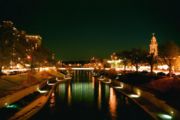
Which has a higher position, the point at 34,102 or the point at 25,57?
the point at 25,57

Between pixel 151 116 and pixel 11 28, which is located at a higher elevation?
pixel 11 28

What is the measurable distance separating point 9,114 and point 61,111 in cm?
628

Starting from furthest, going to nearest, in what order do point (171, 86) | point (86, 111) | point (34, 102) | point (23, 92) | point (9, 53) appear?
point (9, 53) < point (171, 86) < point (23, 92) < point (34, 102) < point (86, 111)

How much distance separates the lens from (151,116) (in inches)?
1163

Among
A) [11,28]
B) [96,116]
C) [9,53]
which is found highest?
[11,28]

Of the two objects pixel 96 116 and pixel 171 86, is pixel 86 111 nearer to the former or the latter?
pixel 96 116

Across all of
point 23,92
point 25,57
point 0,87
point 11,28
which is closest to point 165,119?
point 23,92

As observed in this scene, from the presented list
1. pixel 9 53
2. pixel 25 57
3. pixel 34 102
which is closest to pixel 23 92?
pixel 34 102

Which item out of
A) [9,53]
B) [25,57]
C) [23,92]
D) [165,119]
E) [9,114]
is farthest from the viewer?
[25,57]

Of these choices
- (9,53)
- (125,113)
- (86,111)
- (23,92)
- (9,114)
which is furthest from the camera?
(9,53)

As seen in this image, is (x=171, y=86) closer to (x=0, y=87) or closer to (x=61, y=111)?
(x=61, y=111)

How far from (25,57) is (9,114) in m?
68.8

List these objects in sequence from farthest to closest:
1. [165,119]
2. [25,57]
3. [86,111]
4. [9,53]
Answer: [25,57], [9,53], [86,111], [165,119]

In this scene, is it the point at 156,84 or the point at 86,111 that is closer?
the point at 86,111
